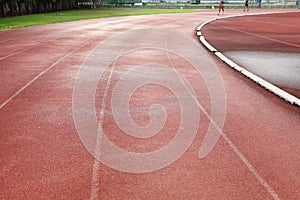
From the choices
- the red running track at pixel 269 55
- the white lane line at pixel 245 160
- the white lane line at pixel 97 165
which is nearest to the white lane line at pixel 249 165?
the white lane line at pixel 245 160

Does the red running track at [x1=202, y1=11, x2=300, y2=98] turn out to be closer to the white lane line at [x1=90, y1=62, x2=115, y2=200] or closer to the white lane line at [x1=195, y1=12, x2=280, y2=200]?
the white lane line at [x1=195, y1=12, x2=280, y2=200]

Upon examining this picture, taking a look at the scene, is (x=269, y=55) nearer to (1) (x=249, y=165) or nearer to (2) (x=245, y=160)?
(2) (x=245, y=160)

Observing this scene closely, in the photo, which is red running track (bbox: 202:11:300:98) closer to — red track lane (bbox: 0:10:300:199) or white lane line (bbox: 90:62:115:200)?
red track lane (bbox: 0:10:300:199)

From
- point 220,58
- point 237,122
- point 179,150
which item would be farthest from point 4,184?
point 220,58

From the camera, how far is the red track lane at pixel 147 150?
3637mm

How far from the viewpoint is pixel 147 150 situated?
15.1ft

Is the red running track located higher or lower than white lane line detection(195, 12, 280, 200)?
higher

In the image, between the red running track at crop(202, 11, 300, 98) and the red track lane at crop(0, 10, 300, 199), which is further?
the red running track at crop(202, 11, 300, 98)

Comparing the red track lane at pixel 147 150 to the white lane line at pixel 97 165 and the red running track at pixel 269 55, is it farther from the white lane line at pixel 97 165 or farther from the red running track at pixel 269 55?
the red running track at pixel 269 55

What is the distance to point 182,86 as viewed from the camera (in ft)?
25.4

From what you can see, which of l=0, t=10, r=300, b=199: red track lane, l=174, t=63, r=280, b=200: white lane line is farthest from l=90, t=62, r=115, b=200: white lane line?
l=174, t=63, r=280, b=200: white lane line

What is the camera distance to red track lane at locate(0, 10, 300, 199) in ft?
11.9

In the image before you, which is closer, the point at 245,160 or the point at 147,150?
the point at 245,160

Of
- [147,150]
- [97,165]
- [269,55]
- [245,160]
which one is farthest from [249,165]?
[269,55]
